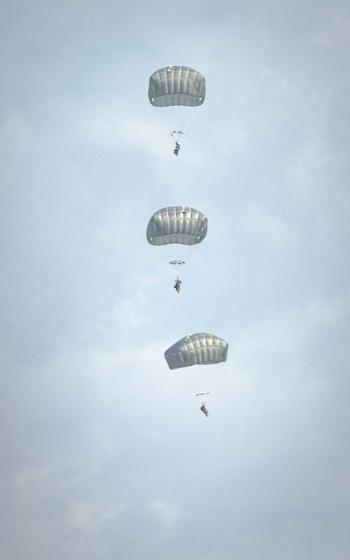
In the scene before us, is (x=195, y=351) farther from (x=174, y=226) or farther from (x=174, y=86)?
(x=174, y=86)

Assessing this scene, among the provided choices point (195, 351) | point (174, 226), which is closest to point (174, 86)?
point (174, 226)

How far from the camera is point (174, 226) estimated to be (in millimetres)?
87375

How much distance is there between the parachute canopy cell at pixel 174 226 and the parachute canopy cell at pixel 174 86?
11.4 m

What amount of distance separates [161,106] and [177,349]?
2489cm

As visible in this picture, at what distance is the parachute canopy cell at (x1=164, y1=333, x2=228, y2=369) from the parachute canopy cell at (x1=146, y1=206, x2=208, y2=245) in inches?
386

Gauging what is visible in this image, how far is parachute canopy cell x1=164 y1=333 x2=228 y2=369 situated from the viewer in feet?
286

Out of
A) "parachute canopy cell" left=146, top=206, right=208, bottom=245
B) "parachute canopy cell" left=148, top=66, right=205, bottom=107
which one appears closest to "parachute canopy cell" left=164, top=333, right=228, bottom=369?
"parachute canopy cell" left=146, top=206, right=208, bottom=245

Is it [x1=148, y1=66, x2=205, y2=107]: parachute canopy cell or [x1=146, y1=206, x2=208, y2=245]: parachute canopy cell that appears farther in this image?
[x1=148, y1=66, x2=205, y2=107]: parachute canopy cell

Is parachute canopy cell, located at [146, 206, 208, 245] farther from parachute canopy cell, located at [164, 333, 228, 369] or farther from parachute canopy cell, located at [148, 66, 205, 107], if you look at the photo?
parachute canopy cell, located at [148, 66, 205, 107]

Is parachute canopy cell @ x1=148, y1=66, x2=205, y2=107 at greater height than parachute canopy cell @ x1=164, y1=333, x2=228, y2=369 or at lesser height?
greater

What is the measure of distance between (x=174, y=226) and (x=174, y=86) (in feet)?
47.7

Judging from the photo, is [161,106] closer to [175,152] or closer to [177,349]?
[175,152]

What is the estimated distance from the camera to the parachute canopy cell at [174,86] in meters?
90.0

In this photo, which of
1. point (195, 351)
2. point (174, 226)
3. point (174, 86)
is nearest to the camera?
point (174, 226)
